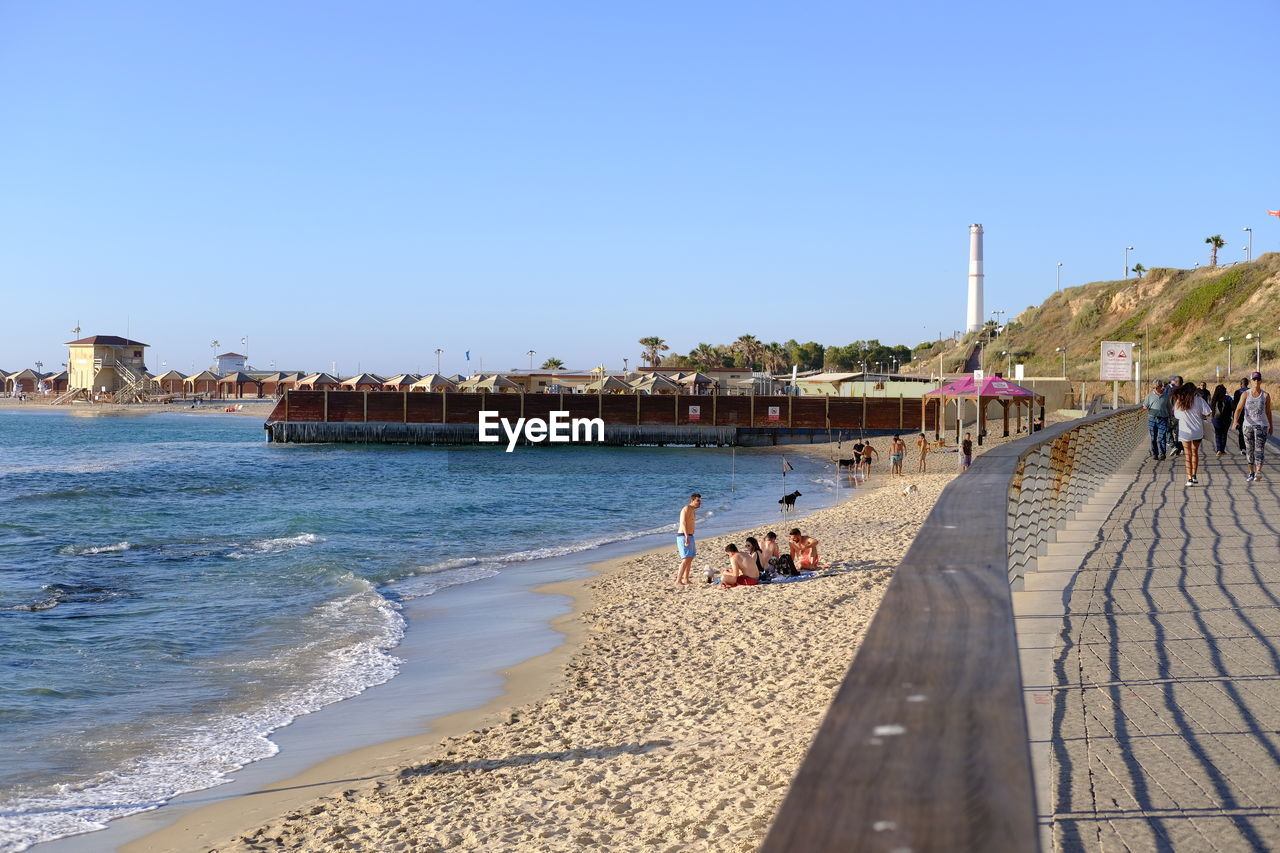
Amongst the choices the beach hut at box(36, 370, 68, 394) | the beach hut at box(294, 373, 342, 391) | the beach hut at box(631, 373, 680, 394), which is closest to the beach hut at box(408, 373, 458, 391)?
the beach hut at box(631, 373, 680, 394)

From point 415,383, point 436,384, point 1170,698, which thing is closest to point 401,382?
point 415,383

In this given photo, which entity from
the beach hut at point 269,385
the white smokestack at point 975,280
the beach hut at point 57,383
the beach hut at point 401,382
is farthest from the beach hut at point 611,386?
the beach hut at point 57,383

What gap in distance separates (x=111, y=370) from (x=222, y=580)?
143279mm

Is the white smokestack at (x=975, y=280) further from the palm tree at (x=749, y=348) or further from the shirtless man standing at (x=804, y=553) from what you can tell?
the shirtless man standing at (x=804, y=553)

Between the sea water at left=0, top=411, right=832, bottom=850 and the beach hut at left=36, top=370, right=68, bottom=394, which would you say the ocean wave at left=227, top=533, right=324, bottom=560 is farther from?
the beach hut at left=36, top=370, right=68, bottom=394

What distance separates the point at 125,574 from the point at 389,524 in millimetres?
8230

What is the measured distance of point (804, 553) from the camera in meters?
14.5

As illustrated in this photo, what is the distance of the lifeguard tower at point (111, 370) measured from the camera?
142 metres

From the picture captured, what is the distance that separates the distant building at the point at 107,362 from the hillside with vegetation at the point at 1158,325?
4220 inches

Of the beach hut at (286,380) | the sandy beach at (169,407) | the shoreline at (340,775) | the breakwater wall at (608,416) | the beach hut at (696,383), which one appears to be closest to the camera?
the shoreline at (340,775)

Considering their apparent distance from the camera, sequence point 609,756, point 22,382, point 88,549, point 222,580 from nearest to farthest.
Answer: point 609,756
point 222,580
point 88,549
point 22,382

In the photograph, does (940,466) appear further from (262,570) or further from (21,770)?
(21,770)

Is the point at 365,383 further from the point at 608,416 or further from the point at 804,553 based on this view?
the point at 804,553

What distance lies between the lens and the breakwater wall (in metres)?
65.2
